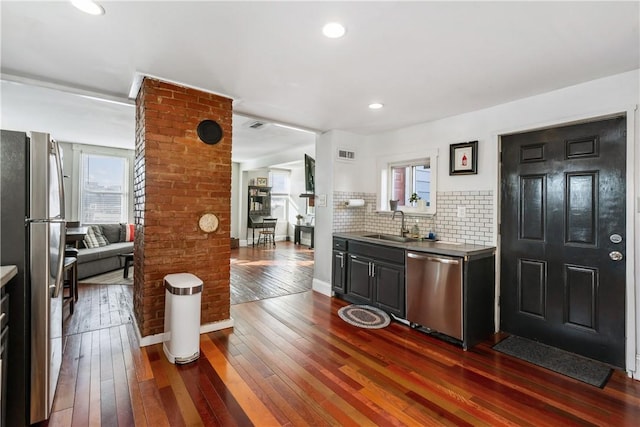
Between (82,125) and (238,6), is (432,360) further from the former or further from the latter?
(82,125)

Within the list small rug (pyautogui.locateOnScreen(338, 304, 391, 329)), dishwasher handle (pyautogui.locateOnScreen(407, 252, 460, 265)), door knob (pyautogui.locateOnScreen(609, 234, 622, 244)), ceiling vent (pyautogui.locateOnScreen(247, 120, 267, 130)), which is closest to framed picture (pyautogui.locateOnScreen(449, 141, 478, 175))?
dishwasher handle (pyautogui.locateOnScreen(407, 252, 460, 265))

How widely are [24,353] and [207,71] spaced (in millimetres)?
2258

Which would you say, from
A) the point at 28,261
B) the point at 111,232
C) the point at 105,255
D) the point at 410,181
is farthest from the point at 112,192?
the point at 410,181

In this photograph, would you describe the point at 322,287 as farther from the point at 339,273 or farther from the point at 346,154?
the point at 346,154

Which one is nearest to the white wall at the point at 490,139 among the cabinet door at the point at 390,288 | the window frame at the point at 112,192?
the cabinet door at the point at 390,288

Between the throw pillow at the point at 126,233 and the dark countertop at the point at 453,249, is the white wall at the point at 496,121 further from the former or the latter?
the throw pillow at the point at 126,233

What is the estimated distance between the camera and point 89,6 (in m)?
1.75

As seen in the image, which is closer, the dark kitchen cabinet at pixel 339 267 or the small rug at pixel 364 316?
the small rug at pixel 364 316

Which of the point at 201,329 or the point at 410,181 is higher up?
the point at 410,181

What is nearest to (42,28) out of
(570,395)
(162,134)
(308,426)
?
(162,134)

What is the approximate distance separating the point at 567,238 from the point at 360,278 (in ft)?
6.99

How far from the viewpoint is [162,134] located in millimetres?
2764

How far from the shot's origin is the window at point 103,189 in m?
6.38

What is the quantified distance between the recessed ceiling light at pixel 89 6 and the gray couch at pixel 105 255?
4.43 meters
